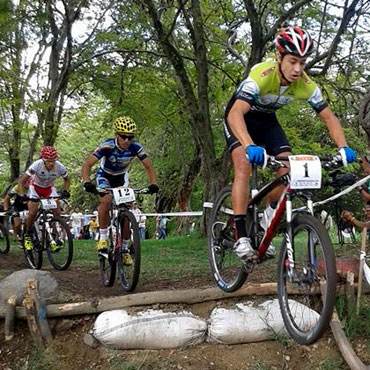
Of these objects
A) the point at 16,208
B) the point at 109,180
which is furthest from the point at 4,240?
the point at 109,180

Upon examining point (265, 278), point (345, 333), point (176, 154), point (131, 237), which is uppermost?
point (176, 154)

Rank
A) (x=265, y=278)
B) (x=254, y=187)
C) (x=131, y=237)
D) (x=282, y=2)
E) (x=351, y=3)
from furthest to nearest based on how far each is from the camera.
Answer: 1. (x=282, y=2)
2. (x=351, y=3)
3. (x=265, y=278)
4. (x=131, y=237)
5. (x=254, y=187)

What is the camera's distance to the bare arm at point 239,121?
3.78 m

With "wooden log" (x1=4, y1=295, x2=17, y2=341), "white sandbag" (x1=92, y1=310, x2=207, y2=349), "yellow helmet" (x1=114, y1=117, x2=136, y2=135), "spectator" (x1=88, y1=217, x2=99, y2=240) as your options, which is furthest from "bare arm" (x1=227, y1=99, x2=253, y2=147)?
"spectator" (x1=88, y1=217, x2=99, y2=240)

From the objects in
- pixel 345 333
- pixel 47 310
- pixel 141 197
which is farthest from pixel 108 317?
pixel 141 197

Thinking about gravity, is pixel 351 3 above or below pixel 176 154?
above

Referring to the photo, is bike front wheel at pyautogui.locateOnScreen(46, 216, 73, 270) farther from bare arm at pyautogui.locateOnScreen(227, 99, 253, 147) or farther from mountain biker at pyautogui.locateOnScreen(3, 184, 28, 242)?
bare arm at pyautogui.locateOnScreen(227, 99, 253, 147)

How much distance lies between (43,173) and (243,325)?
13.0ft

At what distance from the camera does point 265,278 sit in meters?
6.10

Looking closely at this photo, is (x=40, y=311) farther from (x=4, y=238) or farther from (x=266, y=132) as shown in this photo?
(x=4, y=238)

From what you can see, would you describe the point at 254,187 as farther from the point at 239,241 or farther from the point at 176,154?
the point at 176,154

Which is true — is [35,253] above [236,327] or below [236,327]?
above

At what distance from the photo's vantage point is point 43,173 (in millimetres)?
7359

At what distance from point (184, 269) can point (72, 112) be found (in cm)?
815
